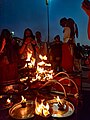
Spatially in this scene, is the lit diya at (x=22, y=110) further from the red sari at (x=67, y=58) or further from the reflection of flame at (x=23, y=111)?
the red sari at (x=67, y=58)

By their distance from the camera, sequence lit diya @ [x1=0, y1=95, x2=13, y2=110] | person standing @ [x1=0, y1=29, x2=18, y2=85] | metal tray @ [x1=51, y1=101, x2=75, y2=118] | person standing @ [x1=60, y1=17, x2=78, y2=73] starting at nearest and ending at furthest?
metal tray @ [x1=51, y1=101, x2=75, y2=118], lit diya @ [x1=0, y1=95, x2=13, y2=110], person standing @ [x1=0, y1=29, x2=18, y2=85], person standing @ [x1=60, y1=17, x2=78, y2=73]

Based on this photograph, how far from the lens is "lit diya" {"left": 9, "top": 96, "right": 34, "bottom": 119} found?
6.20ft

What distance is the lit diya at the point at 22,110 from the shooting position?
1.89 metres

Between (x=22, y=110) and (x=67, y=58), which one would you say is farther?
(x=67, y=58)

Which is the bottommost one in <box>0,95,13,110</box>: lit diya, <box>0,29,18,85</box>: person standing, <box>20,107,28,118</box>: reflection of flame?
<box>20,107,28,118</box>: reflection of flame

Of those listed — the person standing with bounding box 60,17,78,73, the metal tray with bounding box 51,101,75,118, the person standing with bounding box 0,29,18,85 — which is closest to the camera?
the metal tray with bounding box 51,101,75,118

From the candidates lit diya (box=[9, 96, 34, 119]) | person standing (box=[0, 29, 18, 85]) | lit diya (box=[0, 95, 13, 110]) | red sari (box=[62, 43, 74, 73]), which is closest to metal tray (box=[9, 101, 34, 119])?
lit diya (box=[9, 96, 34, 119])

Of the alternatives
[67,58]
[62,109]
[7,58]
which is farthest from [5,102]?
[67,58]

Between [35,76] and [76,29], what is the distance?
1.60m

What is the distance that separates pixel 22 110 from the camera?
203cm

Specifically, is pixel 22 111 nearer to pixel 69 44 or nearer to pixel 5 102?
pixel 5 102

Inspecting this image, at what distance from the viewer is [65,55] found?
3.74 metres

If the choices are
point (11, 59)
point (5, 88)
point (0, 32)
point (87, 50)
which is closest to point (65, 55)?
point (87, 50)

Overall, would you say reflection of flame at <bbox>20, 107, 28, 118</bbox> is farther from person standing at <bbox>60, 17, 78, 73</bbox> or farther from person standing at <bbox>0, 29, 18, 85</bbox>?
person standing at <bbox>60, 17, 78, 73</bbox>
